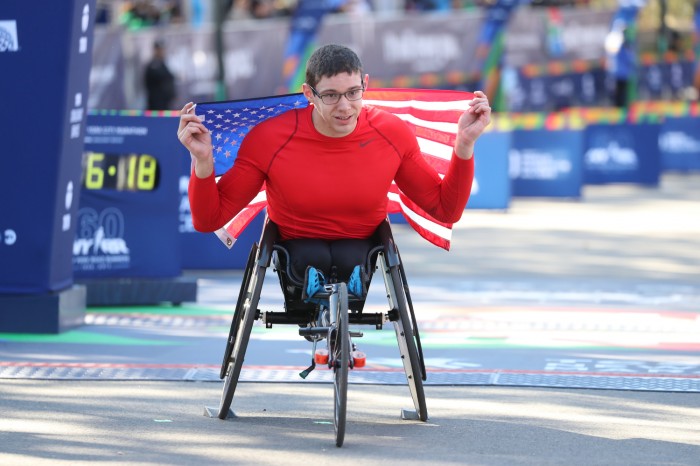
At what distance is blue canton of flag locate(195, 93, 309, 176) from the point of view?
23.2 ft

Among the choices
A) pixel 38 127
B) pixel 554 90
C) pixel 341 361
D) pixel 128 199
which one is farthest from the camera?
pixel 554 90

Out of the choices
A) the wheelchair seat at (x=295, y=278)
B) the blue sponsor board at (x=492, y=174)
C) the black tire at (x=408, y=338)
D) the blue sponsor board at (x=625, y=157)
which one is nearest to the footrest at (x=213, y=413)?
the wheelchair seat at (x=295, y=278)

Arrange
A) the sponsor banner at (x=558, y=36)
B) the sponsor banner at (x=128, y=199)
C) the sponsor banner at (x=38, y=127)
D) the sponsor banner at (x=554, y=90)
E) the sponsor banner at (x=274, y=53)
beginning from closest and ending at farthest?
the sponsor banner at (x=38, y=127), the sponsor banner at (x=128, y=199), the sponsor banner at (x=274, y=53), the sponsor banner at (x=558, y=36), the sponsor banner at (x=554, y=90)

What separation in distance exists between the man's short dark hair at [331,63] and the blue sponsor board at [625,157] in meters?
→ 15.8

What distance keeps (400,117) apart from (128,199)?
4.12 meters

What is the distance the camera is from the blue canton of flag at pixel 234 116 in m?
7.07

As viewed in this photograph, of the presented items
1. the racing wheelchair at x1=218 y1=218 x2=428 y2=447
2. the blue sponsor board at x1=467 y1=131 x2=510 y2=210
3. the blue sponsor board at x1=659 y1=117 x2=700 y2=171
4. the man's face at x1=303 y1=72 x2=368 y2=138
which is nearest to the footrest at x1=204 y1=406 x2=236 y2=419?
the racing wheelchair at x1=218 y1=218 x2=428 y2=447

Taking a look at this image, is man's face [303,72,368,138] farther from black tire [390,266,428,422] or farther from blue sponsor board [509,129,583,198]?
blue sponsor board [509,129,583,198]

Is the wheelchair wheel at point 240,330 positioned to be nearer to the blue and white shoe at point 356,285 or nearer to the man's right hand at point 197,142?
the blue and white shoe at point 356,285

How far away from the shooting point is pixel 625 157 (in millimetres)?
22391

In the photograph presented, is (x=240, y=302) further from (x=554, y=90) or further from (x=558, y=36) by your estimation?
(x=554, y=90)

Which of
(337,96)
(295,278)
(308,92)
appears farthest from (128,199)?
(337,96)

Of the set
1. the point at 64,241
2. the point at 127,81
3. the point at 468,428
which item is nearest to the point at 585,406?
the point at 468,428

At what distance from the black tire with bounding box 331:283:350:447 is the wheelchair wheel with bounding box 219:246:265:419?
1.38 feet
